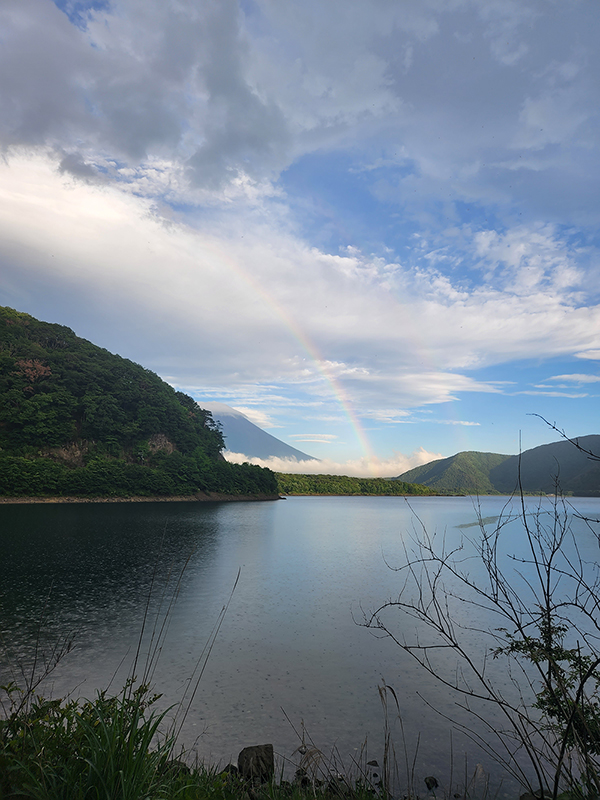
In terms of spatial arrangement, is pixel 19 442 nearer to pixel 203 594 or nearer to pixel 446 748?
pixel 203 594

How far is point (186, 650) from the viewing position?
513 inches

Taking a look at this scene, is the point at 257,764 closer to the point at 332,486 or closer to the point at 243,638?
the point at 243,638

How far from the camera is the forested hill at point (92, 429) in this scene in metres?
82.4

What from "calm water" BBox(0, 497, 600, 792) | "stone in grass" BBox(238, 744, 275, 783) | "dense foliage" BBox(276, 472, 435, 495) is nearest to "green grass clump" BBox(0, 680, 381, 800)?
"calm water" BBox(0, 497, 600, 792)

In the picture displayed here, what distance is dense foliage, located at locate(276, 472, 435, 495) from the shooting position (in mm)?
178750

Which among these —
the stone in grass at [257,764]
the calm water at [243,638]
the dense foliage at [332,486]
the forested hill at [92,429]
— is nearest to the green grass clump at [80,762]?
the calm water at [243,638]

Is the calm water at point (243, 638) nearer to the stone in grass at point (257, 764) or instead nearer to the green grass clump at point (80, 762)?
the stone in grass at point (257, 764)

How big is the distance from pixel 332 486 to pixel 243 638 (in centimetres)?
17441

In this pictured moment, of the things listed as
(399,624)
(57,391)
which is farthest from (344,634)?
(57,391)

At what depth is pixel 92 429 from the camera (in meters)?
101

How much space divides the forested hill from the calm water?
53.3 metres

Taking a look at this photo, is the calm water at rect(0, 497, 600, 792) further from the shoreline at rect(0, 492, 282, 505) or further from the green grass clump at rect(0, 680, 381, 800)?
the shoreline at rect(0, 492, 282, 505)

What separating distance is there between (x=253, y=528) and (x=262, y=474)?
73.3 metres

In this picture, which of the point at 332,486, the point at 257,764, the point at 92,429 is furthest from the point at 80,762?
the point at 332,486
